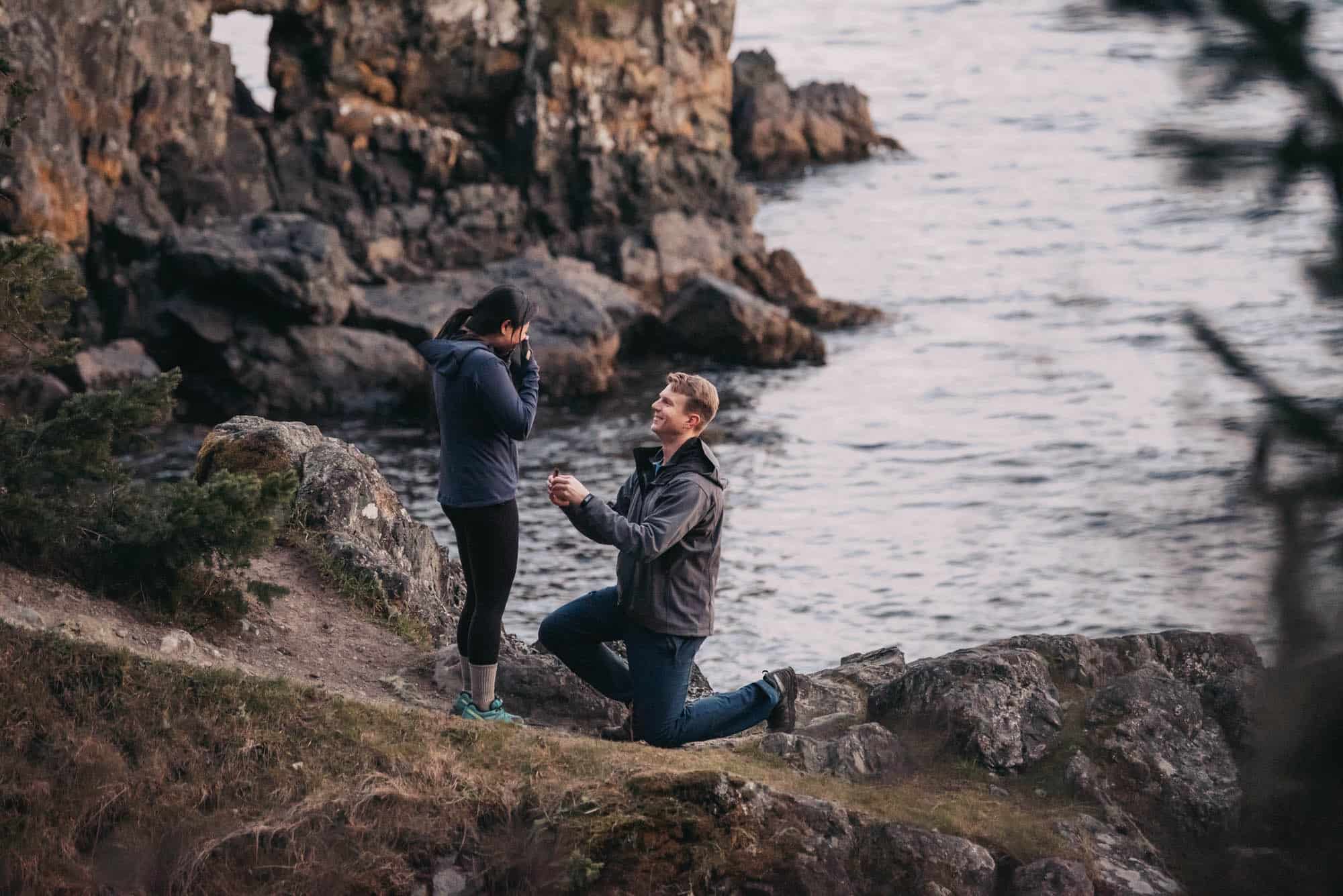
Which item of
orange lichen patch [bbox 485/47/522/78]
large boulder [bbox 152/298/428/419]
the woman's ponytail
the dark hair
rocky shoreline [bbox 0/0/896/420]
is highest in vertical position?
orange lichen patch [bbox 485/47/522/78]

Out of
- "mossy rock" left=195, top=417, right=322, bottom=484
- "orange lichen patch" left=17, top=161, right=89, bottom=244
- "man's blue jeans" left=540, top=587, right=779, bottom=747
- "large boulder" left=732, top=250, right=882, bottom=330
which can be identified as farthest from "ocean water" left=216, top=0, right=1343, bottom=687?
"orange lichen patch" left=17, top=161, right=89, bottom=244

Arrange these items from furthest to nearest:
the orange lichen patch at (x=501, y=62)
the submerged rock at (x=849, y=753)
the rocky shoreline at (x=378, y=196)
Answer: the orange lichen patch at (x=501, y=62)
the rocky shoreline at (x=378, y=196)
the submerged rock at (x=849, y=753)

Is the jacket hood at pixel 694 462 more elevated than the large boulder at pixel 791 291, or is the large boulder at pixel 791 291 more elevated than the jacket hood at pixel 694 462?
the jacket hood at pixel 694 462

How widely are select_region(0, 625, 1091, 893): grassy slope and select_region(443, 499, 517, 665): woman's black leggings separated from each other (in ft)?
2.16

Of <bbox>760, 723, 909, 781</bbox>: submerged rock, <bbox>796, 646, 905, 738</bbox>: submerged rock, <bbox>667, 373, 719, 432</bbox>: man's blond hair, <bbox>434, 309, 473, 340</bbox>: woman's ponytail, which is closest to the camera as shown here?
<bbox>667, 373, 719, 432</bbox>: man's blond hair

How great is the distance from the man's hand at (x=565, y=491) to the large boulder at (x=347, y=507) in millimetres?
3805

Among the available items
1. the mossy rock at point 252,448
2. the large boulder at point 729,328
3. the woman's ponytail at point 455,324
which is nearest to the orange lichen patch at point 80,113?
the large boulder at point 729,328

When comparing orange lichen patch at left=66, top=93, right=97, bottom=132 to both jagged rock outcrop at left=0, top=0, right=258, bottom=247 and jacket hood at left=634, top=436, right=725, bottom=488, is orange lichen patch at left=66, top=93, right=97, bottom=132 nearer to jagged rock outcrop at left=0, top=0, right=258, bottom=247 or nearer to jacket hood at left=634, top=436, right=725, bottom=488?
jagged rock outcrop at left=0, top=0, right=258, bottom=247

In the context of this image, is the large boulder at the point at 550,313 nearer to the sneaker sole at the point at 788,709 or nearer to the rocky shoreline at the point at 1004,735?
the rocky shoreline at the point at 1004,735

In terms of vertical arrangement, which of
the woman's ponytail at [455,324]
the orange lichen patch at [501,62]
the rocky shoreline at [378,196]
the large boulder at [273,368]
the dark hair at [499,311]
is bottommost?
the large boulder at [273,368]

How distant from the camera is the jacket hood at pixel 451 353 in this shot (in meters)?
8.13

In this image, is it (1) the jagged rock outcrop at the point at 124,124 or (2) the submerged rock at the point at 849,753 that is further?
(1) the jagged rock outcrop at the point at 124,124

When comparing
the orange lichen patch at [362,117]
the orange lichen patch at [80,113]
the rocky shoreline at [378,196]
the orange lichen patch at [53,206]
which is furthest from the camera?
the orange lichen patch at [362,117]

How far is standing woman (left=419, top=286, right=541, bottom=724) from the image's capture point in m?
8.10
